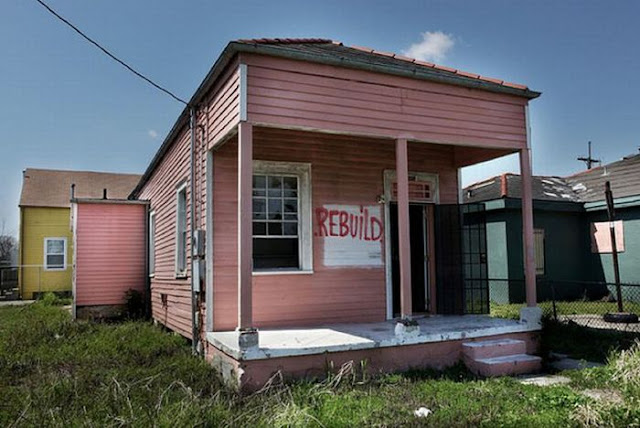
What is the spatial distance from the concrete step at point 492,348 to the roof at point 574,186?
8329 mm

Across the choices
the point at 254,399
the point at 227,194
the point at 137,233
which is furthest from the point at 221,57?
the point at 137,233

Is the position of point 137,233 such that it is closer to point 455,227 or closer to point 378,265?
point 378,265

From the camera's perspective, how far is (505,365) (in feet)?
19.9

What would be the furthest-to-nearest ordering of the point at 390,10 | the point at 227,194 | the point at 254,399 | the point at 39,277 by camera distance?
the point at 39,277 < the point at 390,10 < the point at 227,194 < the point at 254,399

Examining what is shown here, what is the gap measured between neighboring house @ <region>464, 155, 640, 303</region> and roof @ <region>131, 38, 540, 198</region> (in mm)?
7214

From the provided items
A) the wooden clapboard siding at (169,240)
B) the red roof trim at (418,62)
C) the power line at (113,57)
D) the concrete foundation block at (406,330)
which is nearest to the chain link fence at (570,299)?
the concrete foundation block at (406,330)

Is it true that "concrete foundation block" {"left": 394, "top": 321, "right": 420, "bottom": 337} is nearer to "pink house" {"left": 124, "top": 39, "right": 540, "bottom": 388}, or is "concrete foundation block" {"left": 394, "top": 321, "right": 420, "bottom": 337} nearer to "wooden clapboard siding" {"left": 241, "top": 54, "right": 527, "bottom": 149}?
"pink house" {"left": 124, "top": 39, "right": 540, "bottom": 388}

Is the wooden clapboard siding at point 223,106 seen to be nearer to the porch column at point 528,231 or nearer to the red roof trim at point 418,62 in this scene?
the red roof trim at point 418,62

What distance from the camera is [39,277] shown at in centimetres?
2125

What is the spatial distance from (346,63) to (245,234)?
8.14 feet

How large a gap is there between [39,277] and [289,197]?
1852 centimetres

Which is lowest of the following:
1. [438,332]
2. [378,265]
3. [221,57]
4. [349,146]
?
[438,332]

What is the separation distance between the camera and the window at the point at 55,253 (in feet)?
70.9

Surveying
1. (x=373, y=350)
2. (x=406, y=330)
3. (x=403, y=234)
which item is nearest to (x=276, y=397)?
(x=373, y=350)
